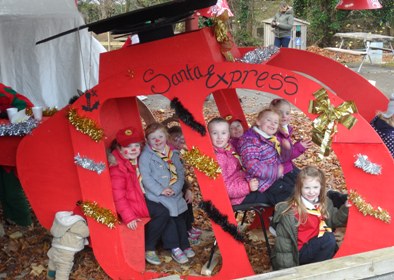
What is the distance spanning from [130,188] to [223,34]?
1.41 meters

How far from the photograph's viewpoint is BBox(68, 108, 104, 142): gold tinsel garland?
12.1ft

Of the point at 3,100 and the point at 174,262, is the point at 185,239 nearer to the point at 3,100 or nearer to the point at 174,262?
the point at 174,262

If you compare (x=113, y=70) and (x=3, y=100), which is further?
(x=3, y=100)

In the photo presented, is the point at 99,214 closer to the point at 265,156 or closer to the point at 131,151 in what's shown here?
the point at 131,151

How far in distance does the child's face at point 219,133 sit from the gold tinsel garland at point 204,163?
400mm

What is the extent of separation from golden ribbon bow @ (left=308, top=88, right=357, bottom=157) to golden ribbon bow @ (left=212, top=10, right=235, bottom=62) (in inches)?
29.6

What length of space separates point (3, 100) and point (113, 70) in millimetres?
1962

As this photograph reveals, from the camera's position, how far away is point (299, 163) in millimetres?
7250

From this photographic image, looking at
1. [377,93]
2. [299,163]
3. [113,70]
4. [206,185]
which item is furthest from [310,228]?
[299,163]

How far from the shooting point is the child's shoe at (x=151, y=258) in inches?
162

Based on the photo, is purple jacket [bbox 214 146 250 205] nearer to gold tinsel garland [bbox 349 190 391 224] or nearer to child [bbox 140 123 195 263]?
child [bbox 140 123 195 263]

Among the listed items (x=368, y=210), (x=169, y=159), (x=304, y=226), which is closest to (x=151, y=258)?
(x=169, y=159)

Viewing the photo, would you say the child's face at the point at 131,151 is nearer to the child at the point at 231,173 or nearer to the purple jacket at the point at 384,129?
the child at the point at 231,173

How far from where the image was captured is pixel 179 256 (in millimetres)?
4160
